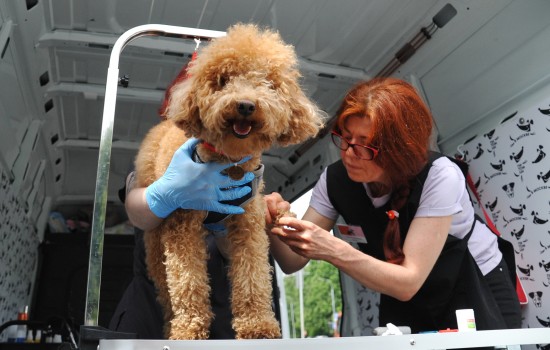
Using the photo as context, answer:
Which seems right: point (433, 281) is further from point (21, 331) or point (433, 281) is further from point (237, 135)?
point (21, 331)

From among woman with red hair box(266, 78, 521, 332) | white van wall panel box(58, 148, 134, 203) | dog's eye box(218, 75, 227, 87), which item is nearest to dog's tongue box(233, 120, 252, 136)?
dog's eye box(218, 75, 227, 87)

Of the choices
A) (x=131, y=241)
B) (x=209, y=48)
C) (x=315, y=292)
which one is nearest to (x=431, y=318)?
(x=209, y=48)

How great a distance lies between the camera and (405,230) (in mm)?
2207

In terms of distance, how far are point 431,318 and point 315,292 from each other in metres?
27.3

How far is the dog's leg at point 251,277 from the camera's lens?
5.01 feet

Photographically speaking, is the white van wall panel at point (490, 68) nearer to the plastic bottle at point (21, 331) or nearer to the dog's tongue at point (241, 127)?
the dog's tongue at point (241, 127)

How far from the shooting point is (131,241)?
5.47 m

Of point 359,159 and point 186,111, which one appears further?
point 359,159

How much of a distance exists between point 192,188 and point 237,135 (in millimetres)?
252

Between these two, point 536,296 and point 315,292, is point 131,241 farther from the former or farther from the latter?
point 315,292

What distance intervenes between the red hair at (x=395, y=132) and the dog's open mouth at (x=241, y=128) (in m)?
0.81

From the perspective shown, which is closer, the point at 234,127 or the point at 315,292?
the point at 234,127

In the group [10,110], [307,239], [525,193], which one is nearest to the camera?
[307,239]

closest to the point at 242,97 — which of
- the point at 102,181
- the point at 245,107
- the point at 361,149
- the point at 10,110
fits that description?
the point at 245,107
